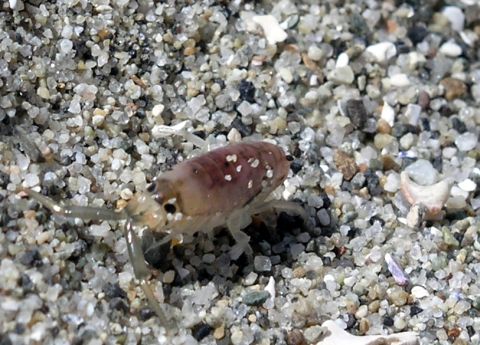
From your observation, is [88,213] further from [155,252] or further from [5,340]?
[5,340]

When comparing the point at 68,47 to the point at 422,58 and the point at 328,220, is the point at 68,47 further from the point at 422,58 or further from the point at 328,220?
the point at 422,58

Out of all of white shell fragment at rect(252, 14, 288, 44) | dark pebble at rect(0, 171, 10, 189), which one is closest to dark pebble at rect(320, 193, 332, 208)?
white shell fragment at rect(252, 14, 288, 44)

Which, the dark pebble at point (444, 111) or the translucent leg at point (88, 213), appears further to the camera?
the dark pebble at point (444, 111)

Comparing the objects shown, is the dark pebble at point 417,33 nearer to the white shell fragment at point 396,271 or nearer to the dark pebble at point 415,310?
the white shell fragment at point 396,271

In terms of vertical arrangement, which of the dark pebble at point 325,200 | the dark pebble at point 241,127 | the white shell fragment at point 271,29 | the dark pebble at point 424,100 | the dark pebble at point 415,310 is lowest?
the dark pebble at point 415,310

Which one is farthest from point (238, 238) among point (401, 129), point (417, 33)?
point (417, 33)

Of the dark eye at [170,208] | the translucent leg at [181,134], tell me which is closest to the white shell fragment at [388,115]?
the translucent leg at [181,134]

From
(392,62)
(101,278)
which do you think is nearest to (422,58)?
(392,62)
